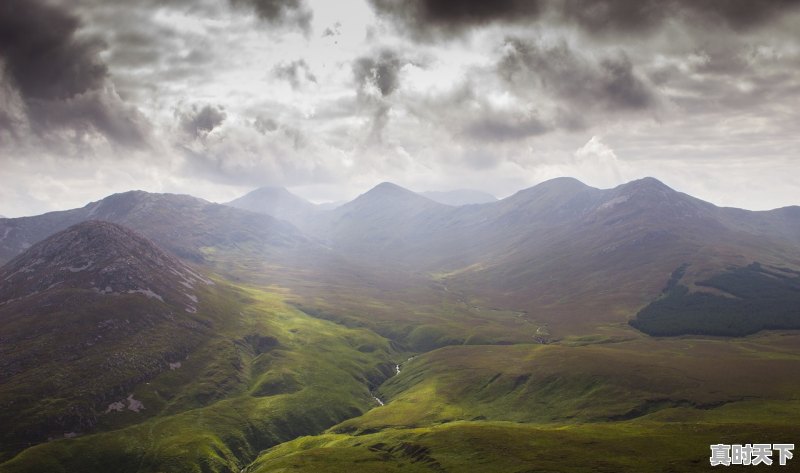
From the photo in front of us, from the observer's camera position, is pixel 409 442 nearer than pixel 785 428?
No

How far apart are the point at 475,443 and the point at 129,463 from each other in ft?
463

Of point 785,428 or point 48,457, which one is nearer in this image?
point 785,428

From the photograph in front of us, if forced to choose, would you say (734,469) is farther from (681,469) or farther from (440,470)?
(440,470)

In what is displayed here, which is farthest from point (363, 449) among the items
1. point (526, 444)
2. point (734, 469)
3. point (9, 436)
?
point (9, 436)

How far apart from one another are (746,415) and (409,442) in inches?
4875

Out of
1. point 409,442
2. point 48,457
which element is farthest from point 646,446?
point 48,457

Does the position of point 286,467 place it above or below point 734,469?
below

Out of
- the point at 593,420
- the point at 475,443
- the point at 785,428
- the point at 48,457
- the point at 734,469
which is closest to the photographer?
the point at 734,469

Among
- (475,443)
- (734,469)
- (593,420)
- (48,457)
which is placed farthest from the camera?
(593,420)

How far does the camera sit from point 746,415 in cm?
17175

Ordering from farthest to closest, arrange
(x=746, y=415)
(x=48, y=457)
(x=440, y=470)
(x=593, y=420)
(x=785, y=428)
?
(x=593, y=420), (x=48, y=457), (x=746, y=415), (x=440, y=470), (x=785, y=428)

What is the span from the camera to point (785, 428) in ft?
445

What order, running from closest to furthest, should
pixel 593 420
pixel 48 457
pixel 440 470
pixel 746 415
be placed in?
pixel 440 470, pixel 746 415, pixel 48 457, pixel 593 420

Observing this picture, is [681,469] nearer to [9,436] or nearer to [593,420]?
[593,420]
